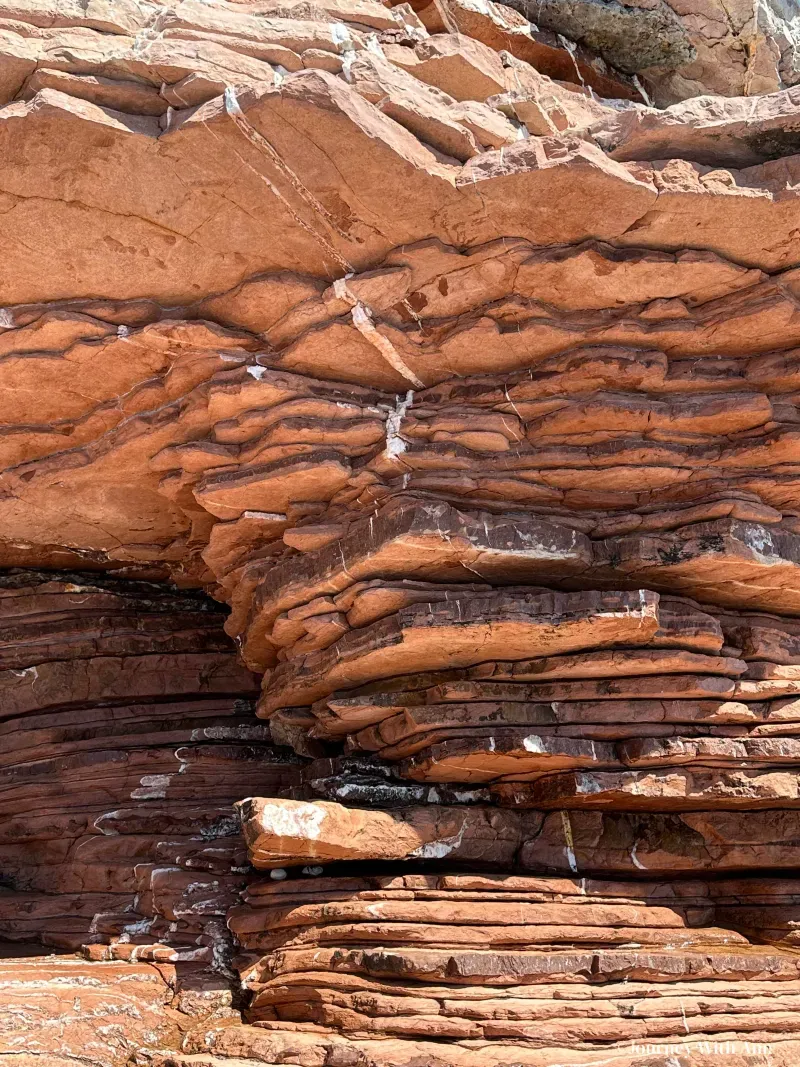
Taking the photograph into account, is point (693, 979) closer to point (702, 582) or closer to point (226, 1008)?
point (702, 582)

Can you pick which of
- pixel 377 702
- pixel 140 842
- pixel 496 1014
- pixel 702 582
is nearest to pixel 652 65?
pixel 702 582

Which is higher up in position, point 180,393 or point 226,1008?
point 180,393

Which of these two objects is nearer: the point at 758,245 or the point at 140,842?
the point at 758,245

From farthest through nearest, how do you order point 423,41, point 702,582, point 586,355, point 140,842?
point 140,842
point 702,582
point 586,355
point 423,41

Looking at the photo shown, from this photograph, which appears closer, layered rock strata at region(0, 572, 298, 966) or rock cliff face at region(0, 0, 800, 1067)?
rock cliff face at region(0, 0, 800, 1067)

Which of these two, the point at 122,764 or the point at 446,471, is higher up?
the point at 446,471

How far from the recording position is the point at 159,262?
788cm

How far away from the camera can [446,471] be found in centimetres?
853

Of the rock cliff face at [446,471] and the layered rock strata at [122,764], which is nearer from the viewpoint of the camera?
the rock cliff face at [446,471]

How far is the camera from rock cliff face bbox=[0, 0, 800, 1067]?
7.18m

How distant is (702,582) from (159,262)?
5.44 metres

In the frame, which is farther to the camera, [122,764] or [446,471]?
[122,764]

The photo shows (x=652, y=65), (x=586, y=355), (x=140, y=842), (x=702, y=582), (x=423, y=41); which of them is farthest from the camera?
(x=140, y=842)

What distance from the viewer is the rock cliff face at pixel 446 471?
7.18 metres
